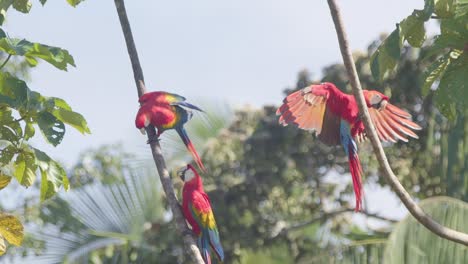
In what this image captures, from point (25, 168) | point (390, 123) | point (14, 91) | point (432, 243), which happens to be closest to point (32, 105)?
point (14, 91)

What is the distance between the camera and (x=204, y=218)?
4.06 metres

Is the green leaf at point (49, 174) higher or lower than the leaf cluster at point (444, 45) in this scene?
lower

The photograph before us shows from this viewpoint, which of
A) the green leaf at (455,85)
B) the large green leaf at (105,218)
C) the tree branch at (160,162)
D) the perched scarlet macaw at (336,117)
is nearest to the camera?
the green leaf at (455,85)

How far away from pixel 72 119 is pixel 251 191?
502cm

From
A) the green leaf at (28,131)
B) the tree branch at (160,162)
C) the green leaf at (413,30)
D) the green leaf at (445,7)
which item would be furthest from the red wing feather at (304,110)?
the green leaf at (28,131)

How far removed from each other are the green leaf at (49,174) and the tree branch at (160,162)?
0.37 metres

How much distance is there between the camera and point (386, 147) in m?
7.77

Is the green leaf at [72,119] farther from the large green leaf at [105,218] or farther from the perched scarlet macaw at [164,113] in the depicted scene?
the large green leaf at [105,218]

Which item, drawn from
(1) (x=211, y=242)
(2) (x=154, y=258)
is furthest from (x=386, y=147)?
(1) (x=211, y=242)

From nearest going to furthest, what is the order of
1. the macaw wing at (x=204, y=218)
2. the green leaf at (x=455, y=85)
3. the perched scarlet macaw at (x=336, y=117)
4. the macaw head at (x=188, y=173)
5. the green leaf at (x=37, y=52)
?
the green leaf at (x=455, y=85)
the green leaf at (x=37, y=52)
the perched scarlet macaw at (x=336, y=117)
the macaw wing at (x=204, y=218)
the macaw head at (x=188, y=173)

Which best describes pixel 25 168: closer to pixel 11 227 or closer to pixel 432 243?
pixel 11 227

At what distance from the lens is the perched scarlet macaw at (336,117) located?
12.2ft

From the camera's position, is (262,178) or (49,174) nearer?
(49,174)

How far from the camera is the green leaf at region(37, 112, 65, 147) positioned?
2.85 metres
